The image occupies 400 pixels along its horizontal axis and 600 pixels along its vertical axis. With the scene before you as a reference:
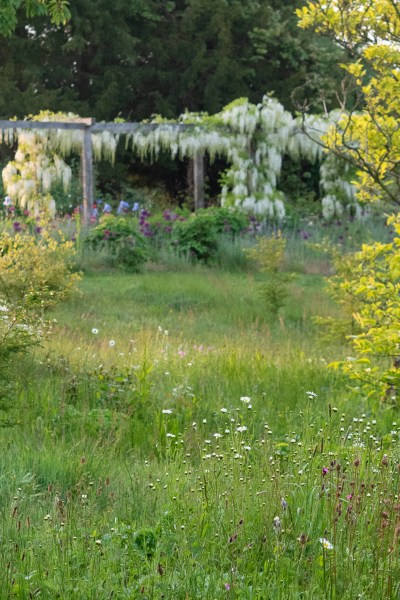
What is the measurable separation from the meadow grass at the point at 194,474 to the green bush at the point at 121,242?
4.66 metres

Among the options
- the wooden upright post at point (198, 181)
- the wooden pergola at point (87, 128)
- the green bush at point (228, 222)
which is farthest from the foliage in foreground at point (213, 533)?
the wooden upright post at point (198, 181)

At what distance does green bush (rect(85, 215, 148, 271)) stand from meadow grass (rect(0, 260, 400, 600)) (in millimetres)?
4662

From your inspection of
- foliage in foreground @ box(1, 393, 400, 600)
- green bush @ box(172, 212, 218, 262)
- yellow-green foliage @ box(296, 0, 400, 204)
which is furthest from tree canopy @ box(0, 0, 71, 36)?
green bush @ box(172, 212, 218, 262)

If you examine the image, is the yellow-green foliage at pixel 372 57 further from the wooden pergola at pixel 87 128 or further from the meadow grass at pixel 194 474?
the wooden pergola at pixel 87 128

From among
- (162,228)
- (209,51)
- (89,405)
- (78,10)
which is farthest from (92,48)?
(89,405)

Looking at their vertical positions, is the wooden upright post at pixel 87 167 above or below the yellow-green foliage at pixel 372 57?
below

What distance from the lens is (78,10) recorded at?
22750 mm

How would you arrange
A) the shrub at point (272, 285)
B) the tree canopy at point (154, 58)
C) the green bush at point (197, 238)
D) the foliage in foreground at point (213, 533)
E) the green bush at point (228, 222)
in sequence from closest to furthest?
the foliage in foreground at point (213, 533), the shrub at point (272, 285), the green bush at point (197, 238), the green bush at point (228, 222), the tree canopy at point (154, 58)

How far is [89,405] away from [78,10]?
19.1 metres

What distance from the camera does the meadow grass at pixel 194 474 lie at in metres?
2.85

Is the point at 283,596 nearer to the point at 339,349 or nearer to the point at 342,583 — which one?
the point at 342,583

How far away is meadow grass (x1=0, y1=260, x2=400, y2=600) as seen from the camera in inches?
112

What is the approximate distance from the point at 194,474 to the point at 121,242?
9402mm

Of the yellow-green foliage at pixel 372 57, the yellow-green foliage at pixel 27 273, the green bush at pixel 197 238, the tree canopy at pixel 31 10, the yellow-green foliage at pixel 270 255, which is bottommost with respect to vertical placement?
the green bush at pixel 197 238
